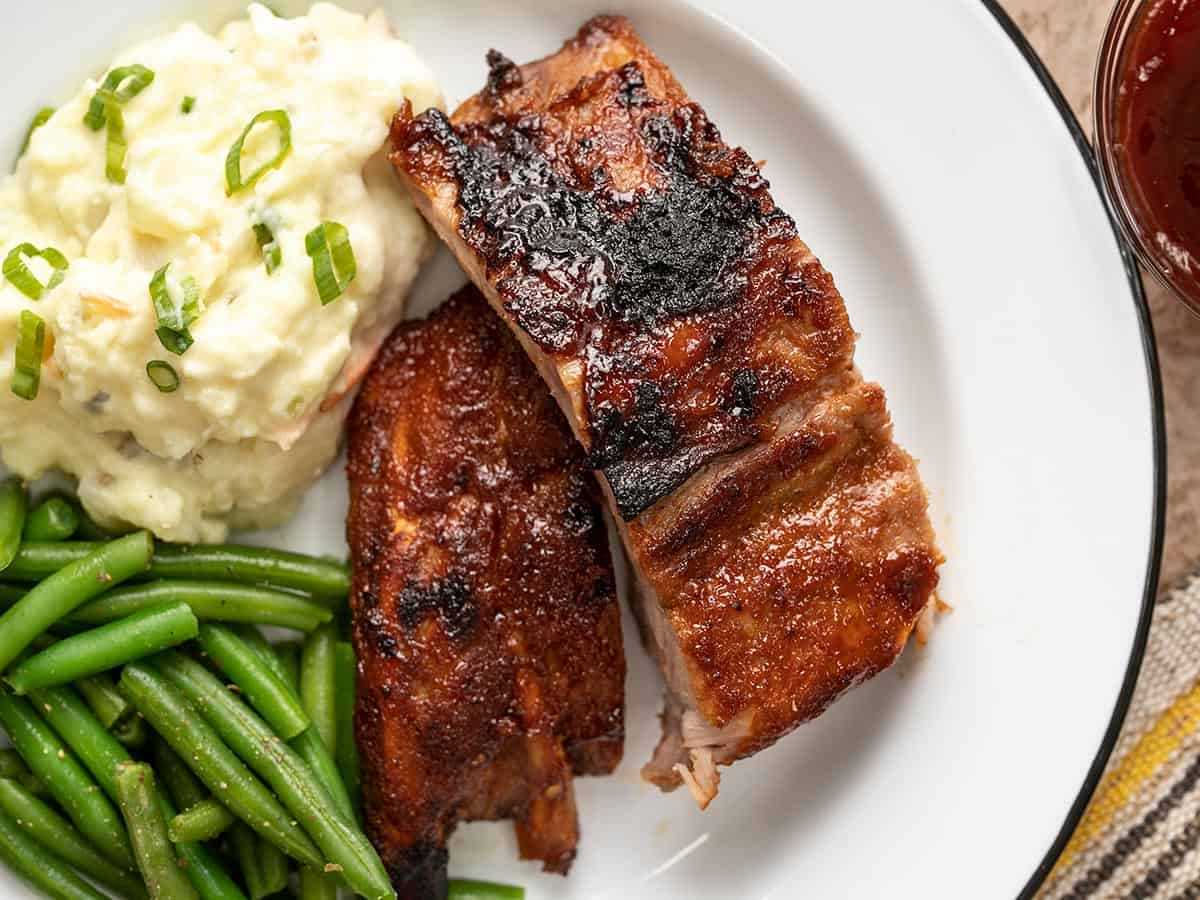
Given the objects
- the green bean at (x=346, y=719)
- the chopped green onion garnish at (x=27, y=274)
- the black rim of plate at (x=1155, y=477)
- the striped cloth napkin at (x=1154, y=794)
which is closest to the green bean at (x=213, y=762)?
the green bean at (x=346, y=719)

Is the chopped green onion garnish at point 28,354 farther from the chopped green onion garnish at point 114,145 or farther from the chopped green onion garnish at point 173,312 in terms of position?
the chopped green onion garnish at point 114,145

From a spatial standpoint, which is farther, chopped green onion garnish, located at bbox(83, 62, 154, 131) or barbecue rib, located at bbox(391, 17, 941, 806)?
chopped green onion garnish, located at bbox(83, 62, 154, 131)

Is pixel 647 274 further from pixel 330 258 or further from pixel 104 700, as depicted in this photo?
pixel 104 700

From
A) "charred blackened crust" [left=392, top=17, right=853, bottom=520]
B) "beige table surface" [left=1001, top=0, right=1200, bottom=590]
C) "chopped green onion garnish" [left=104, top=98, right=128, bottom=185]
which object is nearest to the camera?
"charred blackened crust" [left=392, top=17, right=853, bottom=520]

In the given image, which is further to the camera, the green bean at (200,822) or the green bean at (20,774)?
the green bean at (20,774)

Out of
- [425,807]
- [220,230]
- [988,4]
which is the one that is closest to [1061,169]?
[988,4]

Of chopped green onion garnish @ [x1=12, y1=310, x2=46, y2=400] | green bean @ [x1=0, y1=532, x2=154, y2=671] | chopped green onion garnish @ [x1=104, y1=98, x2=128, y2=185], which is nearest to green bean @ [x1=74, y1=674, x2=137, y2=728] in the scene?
green bean @ [x1=0, y1=532, x2=154, y2=671]

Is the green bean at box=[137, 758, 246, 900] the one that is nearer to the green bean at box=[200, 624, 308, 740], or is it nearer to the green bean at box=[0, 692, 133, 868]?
the green bean at box=[0, 692, 133, 868]
